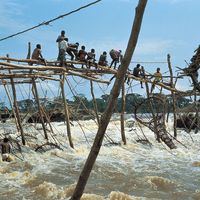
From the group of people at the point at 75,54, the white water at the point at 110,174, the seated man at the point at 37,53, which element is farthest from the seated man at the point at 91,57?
the white water at the point at 110,174

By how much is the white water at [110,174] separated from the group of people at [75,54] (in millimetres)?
3000

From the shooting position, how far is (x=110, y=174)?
34.8ft

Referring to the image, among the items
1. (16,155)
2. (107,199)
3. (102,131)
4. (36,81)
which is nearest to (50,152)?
(16,155)

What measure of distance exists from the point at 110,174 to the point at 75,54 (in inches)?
214

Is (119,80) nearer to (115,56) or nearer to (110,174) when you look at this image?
(110,174)

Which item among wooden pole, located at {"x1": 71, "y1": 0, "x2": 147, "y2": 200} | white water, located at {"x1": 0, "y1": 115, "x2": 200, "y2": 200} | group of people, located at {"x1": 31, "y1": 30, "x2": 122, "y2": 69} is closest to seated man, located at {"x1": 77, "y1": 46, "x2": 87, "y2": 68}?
group of people, located at {"x1": 31, "y1": 30, "x2": 122, "y2": 69}

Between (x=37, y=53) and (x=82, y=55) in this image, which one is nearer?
(x=37, y=53)

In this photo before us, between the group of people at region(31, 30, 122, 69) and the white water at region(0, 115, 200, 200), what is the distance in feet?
9.84

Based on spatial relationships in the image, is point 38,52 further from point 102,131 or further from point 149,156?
point 102,131

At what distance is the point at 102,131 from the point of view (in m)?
3.32

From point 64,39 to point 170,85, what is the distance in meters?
4.79

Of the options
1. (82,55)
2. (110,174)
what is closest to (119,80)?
(110,174)

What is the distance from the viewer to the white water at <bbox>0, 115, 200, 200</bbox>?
8.48 metres

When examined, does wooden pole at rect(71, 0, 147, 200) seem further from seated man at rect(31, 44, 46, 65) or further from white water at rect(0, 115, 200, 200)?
seated man at rect(31, 44, 46, 65)
